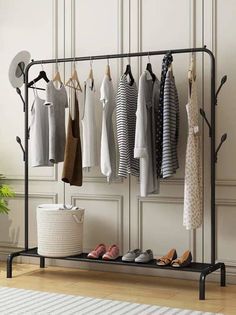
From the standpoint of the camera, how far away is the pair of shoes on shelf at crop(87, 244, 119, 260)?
14.3ft

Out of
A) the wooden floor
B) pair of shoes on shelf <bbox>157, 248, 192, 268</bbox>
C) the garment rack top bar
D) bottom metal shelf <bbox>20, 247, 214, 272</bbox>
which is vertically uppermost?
the garment rack top bar

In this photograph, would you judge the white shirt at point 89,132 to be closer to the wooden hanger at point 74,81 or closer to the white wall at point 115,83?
the wooden hanger at point 74,81

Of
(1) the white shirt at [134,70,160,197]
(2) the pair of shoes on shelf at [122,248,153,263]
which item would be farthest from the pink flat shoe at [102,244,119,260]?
(1) the white shirt at [134,70,160,197]

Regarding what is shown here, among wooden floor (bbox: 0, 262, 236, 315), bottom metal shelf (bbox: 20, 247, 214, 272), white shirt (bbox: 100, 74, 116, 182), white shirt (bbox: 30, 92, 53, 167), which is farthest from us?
white shirt (bbox: 30, 92, 53, 167)

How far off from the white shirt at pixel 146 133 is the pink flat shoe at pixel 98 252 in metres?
0.56

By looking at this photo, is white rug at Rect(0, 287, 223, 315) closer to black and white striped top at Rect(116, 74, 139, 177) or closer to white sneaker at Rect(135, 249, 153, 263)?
white sneaker at Rect(135, 249, 153, 263)

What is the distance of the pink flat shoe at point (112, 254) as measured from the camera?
4.34 m

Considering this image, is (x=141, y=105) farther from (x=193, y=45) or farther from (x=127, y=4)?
(x=127, y=4)

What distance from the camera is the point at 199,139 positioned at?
4402 millimetres

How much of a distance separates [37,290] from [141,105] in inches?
57.4

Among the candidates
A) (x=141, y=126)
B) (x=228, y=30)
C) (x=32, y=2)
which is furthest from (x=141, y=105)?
(x=32, y=2)

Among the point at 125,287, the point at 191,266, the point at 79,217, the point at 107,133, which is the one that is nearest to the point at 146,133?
the point at 107,133

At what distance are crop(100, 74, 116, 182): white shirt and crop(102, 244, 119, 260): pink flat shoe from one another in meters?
0.51

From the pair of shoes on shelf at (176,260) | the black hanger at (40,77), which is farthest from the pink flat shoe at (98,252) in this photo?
the black hanger at (40,77)
